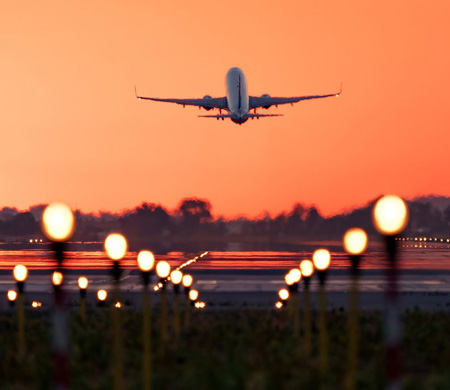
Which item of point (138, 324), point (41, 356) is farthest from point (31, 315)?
point (41, 356)

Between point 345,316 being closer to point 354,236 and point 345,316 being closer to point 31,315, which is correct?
point 31,315

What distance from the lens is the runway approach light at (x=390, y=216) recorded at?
12.5 m

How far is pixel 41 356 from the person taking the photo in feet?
76.1

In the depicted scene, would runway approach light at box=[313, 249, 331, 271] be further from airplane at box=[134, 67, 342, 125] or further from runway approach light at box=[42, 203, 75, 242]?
airplane at box=[134, 67, 342, 125]

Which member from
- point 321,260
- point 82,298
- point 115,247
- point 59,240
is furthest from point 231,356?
point 82,298

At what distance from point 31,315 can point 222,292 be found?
47.7 ft

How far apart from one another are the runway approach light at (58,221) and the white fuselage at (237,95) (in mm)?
82349

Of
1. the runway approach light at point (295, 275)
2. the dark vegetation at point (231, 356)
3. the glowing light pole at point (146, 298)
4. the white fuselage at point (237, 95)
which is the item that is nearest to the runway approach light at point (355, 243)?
the dark vegetation at point (231, 356)

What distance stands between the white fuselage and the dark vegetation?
6535 cm

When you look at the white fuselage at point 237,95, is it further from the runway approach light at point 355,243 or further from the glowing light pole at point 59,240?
the glowing light pole at point 59,240

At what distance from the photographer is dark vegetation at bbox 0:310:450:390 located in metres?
18.9

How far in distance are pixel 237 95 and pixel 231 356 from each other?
8563 cm

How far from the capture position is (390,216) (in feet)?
41.1

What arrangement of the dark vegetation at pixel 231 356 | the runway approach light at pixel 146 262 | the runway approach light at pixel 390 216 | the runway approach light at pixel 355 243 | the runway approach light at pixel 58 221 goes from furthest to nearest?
the runway approach light at pixel 146 262 → the dark vegetation at pixel 231 356 → the runway approach light at pixel 355 243 → the runway approach light at pixel 58 221 → the runway approach light at pixel 390 216
